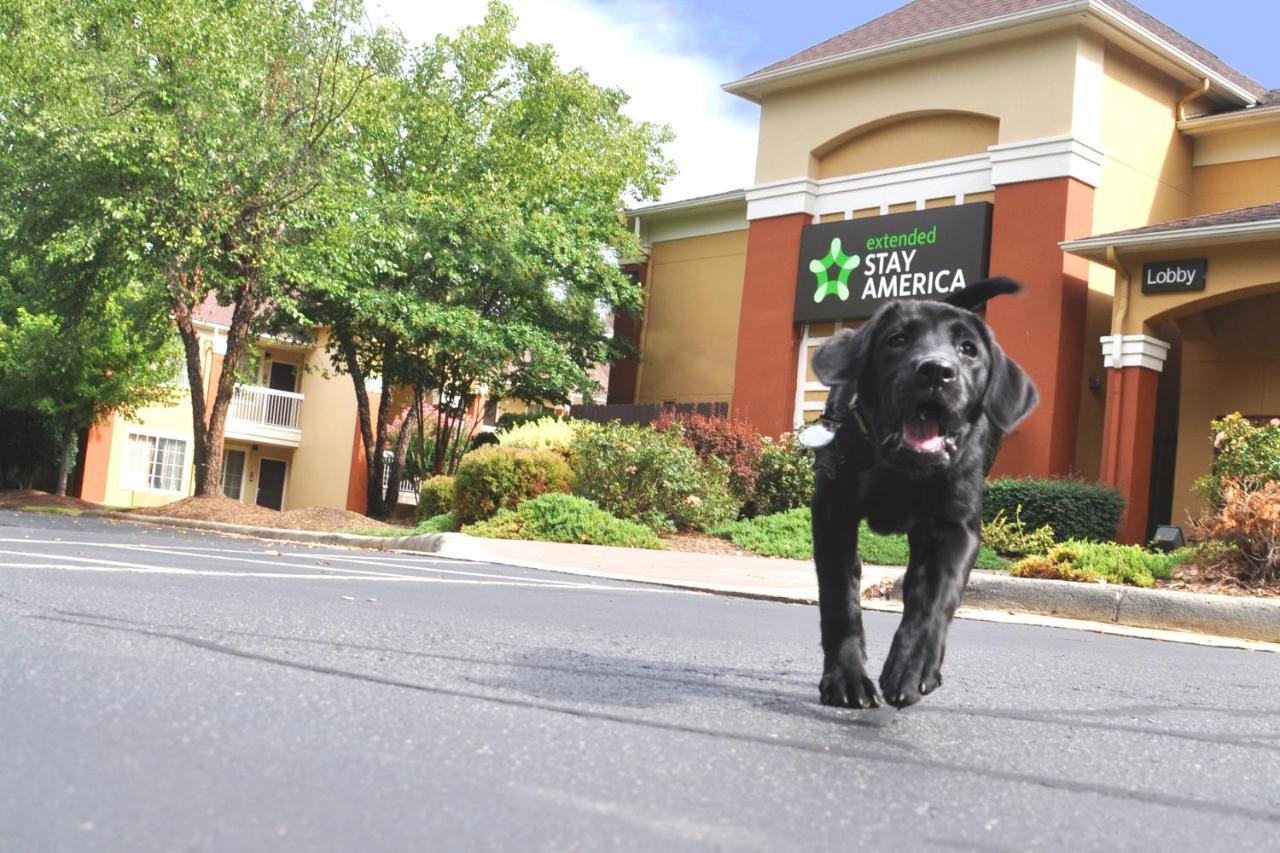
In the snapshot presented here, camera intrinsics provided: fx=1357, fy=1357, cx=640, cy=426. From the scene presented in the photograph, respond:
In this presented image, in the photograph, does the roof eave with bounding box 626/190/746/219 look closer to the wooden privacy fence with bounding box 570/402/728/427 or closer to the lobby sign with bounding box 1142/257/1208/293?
the wooden privacy fence with bounding box 570/402/728/427

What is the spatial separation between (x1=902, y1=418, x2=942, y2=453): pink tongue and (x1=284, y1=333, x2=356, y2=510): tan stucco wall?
3699 centimetres

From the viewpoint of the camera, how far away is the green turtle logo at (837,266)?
894 inches

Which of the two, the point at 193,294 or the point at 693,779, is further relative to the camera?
the point at 193,294

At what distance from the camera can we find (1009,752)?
3.72 metres

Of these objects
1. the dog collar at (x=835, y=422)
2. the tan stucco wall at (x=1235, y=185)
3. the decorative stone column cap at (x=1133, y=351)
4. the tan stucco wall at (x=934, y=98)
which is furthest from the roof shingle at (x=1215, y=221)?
the dog collar at (x=835, y=422)

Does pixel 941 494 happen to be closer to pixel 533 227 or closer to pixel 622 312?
pixel 533 227

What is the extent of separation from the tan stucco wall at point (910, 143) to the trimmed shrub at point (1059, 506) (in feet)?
21.5

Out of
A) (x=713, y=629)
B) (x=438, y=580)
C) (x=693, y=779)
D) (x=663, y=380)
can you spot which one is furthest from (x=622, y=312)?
(x=693, y=779)

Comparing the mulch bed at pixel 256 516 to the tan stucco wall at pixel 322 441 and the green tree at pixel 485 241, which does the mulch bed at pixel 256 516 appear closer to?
the green tree at pixel 485 241

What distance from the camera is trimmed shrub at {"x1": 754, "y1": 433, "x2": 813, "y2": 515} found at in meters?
20.1

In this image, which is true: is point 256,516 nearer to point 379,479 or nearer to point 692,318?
point 379,479

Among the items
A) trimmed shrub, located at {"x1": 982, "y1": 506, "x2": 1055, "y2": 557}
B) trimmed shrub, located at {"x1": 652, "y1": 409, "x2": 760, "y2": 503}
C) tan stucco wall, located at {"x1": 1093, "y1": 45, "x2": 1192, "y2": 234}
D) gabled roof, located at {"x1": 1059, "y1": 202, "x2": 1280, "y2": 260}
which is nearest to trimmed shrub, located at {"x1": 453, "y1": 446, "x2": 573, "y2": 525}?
trimmed shrub, located at {"x1": 652, "y1": 409, "x2": 760, "y2": 503}

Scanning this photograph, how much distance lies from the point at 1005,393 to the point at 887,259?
18164 mm

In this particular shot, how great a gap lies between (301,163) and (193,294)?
2563mm
